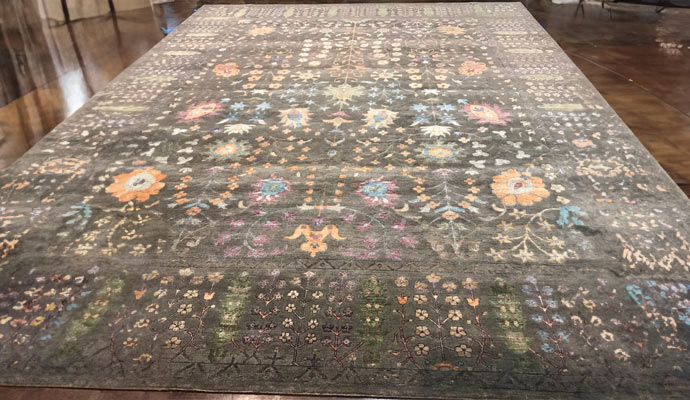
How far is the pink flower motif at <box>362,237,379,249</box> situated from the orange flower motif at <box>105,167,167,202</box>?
103cm

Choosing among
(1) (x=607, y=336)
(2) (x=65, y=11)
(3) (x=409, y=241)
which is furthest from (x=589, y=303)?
(2) (x=65, y=11)

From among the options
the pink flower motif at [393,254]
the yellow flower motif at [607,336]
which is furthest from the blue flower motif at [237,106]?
the yellow flower motif at [607,336]

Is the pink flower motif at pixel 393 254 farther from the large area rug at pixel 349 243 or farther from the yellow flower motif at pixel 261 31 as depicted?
the yellow flower motif at pixel 261 31

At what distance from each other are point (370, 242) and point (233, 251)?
1.77 feet

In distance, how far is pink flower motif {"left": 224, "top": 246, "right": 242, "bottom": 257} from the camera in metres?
2.08

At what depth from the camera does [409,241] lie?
212 cm

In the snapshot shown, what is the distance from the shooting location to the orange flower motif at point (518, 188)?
2346 mm

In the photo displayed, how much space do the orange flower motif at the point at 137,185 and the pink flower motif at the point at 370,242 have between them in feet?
3.37

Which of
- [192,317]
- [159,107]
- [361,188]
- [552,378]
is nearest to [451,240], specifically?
[361,188]

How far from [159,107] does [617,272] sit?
263cm

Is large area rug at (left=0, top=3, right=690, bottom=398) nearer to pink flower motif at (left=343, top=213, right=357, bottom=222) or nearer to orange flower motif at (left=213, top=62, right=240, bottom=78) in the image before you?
pink flower motif at (left=343, top=213, right=357, bottom=222)

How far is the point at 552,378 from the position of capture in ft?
5.18

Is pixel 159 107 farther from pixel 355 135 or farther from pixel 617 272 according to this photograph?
pixel 617 272

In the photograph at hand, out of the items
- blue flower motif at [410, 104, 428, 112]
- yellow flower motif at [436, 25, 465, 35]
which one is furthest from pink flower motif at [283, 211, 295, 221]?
yellow flower motif at [436, 25, 465, 35]
